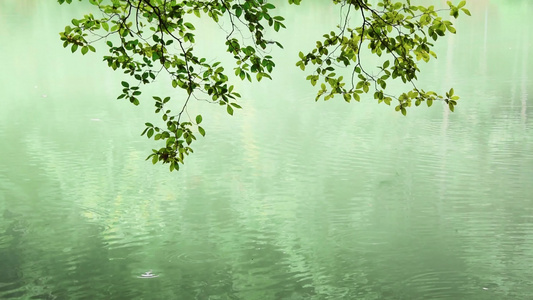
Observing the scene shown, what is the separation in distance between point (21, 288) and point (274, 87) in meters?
Result: 9.17

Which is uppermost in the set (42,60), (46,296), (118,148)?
(42,60)

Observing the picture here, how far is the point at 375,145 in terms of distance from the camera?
33.3 feet

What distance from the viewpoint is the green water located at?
5977mm

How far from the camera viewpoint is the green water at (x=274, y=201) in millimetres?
5977

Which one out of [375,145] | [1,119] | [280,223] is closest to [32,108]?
[1,119]

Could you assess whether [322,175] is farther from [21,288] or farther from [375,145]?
[21,288]

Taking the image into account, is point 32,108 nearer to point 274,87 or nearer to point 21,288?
point 274,87

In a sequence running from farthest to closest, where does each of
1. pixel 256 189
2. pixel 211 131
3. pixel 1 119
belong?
pixel 1 119 < pixel 211 131 < pixel 256 189

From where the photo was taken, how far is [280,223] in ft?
23.8

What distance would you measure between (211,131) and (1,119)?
325 cm

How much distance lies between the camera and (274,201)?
311 inches

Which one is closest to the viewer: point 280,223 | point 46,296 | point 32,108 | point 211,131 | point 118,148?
point 46,296

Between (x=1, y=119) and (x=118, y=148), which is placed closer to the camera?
(x=118, y=148)

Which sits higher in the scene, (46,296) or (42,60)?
(42,60)
